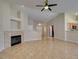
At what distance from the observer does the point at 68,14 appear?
11828 mm

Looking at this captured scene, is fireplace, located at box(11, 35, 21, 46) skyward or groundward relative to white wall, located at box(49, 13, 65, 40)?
groundward

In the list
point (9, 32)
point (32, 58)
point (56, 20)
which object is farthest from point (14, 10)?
point (56, 20)

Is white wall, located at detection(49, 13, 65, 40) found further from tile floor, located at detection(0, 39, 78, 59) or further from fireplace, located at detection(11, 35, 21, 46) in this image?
tile floor, located at detection(0, 39, 78, 59)

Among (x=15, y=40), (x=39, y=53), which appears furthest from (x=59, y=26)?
(x=39, y=53)

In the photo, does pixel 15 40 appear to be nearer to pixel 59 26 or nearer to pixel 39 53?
pixel 39 53

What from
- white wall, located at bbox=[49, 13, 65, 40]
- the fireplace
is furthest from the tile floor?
white wall, located at bbox=[49, 13, 65, 40]

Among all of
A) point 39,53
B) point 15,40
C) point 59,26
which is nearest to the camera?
point 39,53

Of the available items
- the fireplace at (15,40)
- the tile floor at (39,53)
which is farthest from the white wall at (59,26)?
the tile floor at (39,53)

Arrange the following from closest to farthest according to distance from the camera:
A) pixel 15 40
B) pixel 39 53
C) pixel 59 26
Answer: pixel 39 53, pixel 15 40, pixel 59 26

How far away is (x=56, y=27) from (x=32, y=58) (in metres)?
10.4

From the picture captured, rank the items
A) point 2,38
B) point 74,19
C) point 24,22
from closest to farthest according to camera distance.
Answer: point 2,38, point 24,22, point 74,19

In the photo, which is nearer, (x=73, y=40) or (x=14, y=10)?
(x=14, y=10)

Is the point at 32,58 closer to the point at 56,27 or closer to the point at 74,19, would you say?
the point at 74,19

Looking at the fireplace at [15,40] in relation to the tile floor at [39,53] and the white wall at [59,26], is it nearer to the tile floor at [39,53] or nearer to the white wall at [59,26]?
the tile floor at [39,53]
